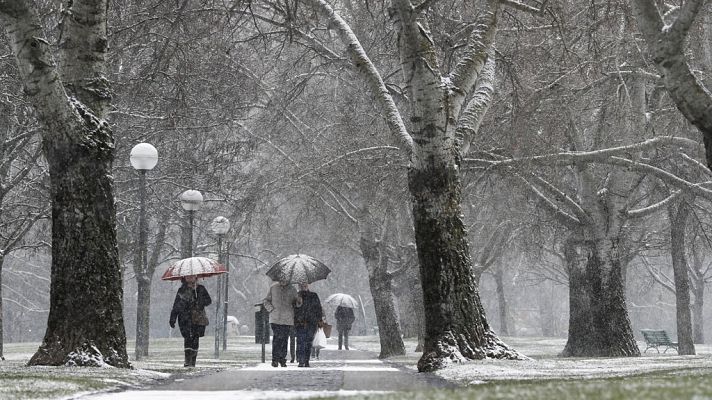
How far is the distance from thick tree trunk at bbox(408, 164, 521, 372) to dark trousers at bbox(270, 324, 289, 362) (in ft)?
18.5

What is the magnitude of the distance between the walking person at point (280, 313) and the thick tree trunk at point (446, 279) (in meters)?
5.51

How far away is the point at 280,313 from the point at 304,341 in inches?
47.7

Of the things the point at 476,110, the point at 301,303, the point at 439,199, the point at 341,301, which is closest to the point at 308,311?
the point at 301,303

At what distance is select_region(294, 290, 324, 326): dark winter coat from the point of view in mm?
19562

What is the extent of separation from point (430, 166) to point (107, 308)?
189 inches

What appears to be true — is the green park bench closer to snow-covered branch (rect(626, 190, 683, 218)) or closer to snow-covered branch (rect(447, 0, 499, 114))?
snow-covered branch (rect(626, 190, 683, 218))

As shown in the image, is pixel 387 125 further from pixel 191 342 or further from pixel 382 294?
pixel 382 294

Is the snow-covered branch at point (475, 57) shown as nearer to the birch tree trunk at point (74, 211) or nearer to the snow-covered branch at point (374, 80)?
the snow-covered branch at point (374, 80)

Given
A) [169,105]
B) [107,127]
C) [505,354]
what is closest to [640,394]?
[505,354]

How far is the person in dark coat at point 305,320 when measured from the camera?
770 inches

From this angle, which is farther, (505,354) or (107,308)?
(505,354)

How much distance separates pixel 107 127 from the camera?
1323cm

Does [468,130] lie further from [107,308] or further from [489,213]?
[489,213]

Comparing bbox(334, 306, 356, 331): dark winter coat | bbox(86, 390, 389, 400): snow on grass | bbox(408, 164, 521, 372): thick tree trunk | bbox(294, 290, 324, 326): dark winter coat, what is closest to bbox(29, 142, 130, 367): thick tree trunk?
bbox(86, 390, 389, 400): snow on grass
